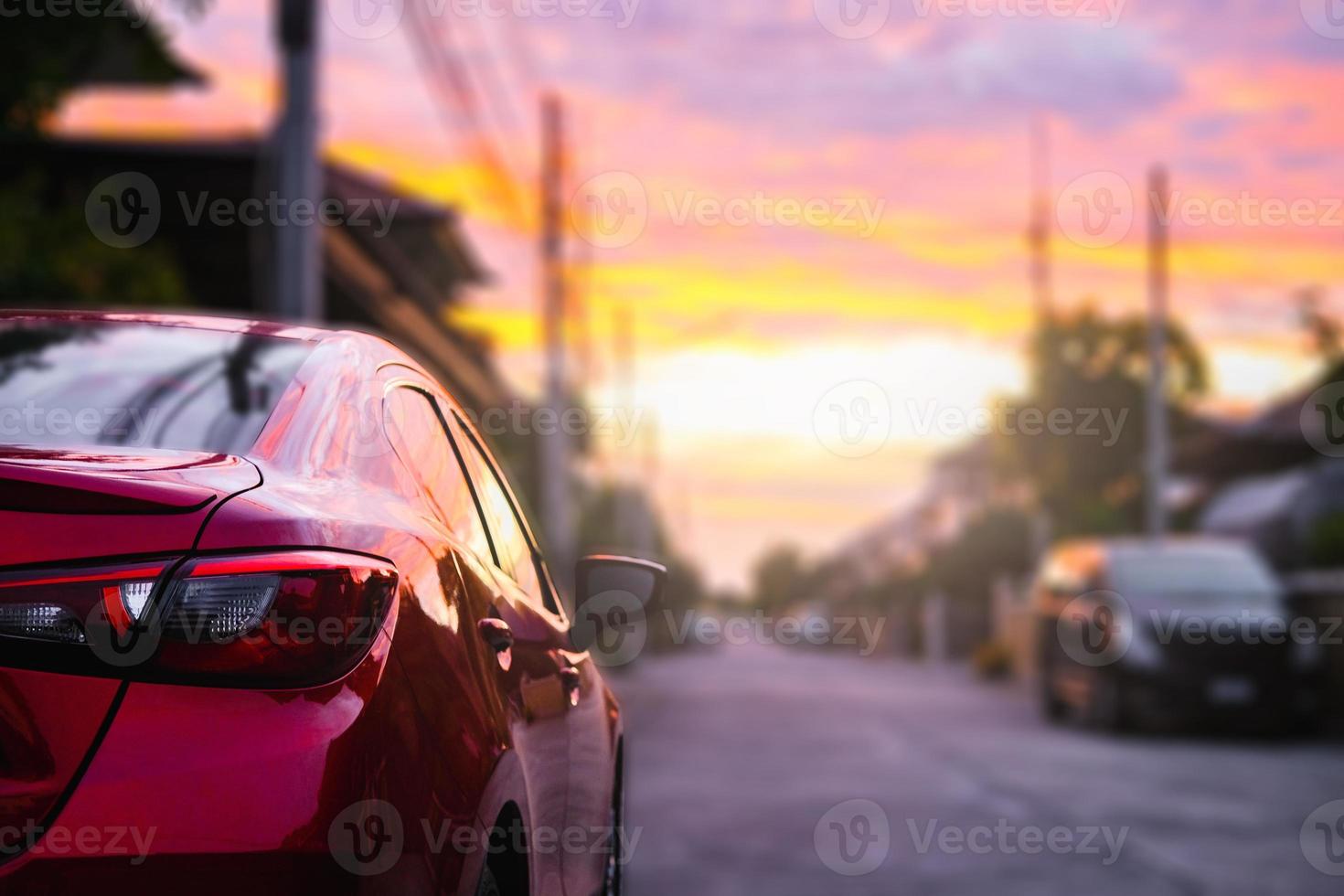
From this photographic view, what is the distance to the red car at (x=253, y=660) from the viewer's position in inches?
95.5

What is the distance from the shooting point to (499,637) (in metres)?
3.46

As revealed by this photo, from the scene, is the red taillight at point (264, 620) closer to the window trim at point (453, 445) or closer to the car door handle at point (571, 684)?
the window trim at point (453, 445)

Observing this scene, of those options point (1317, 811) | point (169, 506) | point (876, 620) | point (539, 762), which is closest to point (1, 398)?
point (169, 506)

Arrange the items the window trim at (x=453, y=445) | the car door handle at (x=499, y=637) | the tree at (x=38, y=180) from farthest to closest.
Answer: the tree at (x=38, y=180) < the window trim at (x=453, y=445) < the car door handle at (x=499, y=637)

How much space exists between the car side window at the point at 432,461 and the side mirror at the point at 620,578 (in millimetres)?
964

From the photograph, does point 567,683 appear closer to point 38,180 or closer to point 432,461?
point 432,461

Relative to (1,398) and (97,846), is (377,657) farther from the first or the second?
(1,398)

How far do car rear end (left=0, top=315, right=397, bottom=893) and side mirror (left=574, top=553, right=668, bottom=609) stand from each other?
2097mm

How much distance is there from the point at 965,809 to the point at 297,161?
5.69 m

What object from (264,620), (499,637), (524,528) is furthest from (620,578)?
(264,620)

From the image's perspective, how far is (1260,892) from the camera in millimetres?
7789

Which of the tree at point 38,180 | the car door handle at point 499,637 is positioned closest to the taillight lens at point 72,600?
the car door handle at point 499,637

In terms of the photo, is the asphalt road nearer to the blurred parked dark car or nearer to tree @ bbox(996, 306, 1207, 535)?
the blurred parked dark car

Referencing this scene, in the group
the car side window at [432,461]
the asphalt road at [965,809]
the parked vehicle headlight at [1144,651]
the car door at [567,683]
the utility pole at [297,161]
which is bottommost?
the asphalt road at [965,809]
